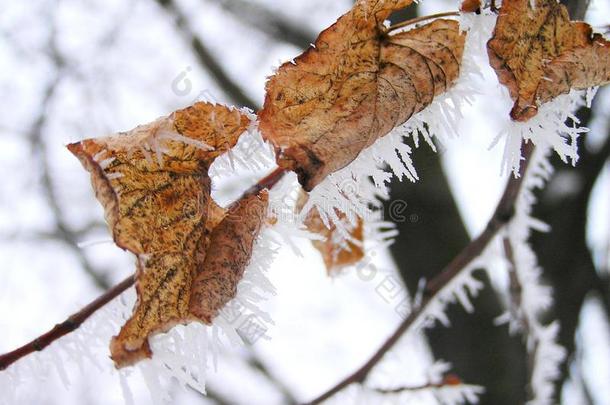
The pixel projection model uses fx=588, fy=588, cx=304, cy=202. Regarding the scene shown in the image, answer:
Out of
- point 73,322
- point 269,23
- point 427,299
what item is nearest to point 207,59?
point 269,23

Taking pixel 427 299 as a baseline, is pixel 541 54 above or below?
above

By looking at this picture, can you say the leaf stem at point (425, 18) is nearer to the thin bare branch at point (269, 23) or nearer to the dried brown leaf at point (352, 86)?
the dried brown leaf at point (352, 86)

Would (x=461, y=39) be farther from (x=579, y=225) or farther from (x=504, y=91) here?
(x=579, y=225)

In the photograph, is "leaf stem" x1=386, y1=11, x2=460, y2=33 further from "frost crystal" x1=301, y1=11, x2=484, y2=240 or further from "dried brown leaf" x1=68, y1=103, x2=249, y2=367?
"dried brown leaf" x1=68, y1=103, x2=249, y2=367

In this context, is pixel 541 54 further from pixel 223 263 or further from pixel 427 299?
pixel 427 299

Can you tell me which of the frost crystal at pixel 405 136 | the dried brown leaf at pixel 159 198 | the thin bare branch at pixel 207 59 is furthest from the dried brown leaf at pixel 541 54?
the thin bare branch at pixel 207 59

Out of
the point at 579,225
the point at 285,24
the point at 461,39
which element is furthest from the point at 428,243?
the point at 461,39
